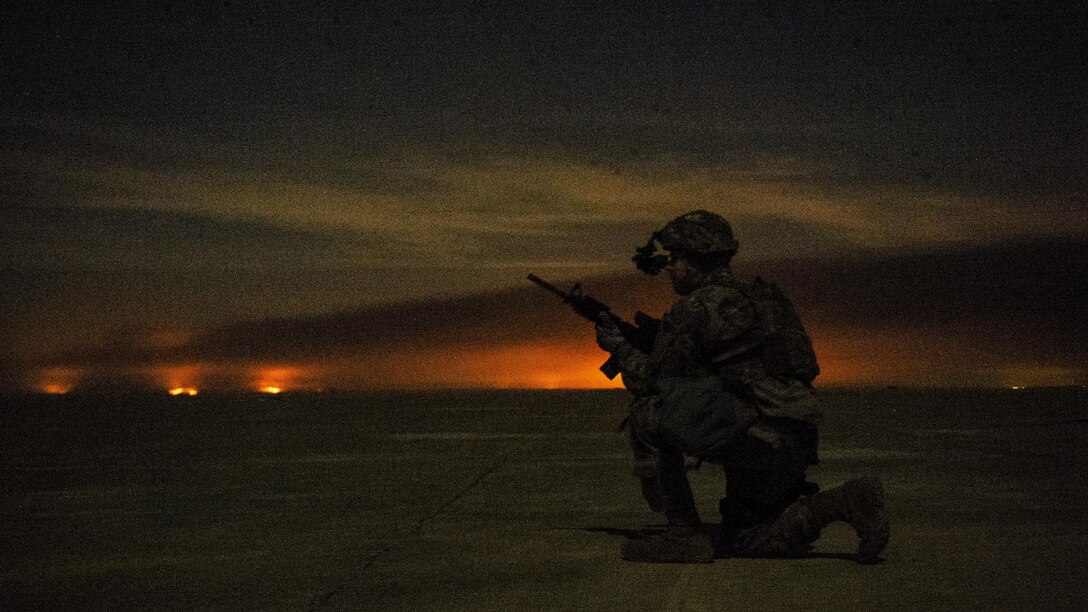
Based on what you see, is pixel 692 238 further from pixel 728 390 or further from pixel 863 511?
pixel 863 511

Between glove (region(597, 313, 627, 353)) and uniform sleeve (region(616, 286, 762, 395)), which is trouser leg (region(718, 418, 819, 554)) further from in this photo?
glove (region(597, 313, 627, 353))

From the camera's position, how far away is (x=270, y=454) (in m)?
21.9

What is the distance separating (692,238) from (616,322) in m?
0.90

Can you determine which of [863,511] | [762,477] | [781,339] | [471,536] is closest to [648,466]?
[762,477]

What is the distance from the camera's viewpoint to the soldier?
8516 mm

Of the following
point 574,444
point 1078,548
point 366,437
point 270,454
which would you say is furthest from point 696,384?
point 366,437

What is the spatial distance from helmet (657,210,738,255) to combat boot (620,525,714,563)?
1493 millimetres

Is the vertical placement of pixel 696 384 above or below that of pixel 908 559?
above

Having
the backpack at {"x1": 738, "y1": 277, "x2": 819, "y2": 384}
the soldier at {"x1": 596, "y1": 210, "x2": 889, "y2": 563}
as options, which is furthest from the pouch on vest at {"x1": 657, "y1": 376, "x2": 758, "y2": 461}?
the backpack at {"x1": 738, "y1": 277, "x2": 819, "y2": 384}

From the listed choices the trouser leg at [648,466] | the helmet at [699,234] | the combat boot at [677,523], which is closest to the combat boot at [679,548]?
the combat boot at [677,523]

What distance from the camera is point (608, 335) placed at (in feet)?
29.8

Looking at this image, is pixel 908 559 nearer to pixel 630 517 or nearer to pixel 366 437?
pixel 630 517

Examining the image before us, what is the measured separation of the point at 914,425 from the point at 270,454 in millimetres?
15876

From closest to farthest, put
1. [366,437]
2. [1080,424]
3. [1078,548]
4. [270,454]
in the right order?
[1078,548], [270,454], [366,437], [1080,424]
